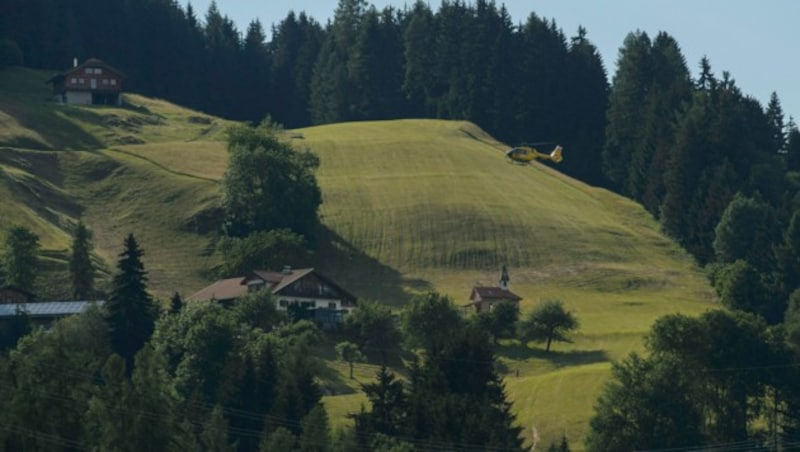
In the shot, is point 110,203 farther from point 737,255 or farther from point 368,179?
point 737,255

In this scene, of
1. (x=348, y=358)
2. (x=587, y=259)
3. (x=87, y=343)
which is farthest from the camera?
(x=587, y=259)

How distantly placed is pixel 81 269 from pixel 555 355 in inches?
1264

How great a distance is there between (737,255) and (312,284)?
133 feet

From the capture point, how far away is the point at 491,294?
14025 cm

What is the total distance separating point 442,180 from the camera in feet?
589

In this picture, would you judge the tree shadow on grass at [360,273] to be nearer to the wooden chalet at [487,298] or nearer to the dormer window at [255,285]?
the wooden chalet at [487,298]

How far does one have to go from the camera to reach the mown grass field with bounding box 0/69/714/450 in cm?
14250

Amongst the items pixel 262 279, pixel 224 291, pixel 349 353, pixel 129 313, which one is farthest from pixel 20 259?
pixel 349 353

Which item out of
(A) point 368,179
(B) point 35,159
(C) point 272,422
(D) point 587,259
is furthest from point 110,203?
(C) point 272,422

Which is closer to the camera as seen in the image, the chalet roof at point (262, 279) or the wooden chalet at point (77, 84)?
the chalet roof at point (262, 279)

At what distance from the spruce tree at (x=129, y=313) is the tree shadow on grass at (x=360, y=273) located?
26.8 m

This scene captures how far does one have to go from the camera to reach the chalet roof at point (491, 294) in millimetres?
139750

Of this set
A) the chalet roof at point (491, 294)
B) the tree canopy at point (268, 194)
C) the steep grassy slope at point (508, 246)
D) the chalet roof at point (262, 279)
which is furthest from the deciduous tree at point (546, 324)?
the tree canopy at point (268, 194)

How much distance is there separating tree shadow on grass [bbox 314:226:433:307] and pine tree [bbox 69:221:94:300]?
798 inches
